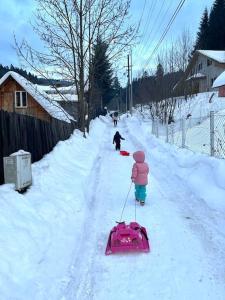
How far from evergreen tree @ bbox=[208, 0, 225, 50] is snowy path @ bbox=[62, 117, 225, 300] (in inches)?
2231

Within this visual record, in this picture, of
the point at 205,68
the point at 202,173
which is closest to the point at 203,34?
the point at 205,68

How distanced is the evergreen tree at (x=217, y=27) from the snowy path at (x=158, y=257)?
56672mm

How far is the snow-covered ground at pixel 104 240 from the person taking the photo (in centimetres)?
453

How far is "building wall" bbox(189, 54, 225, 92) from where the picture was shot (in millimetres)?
48250

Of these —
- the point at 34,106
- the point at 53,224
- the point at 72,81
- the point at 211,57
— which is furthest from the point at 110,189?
the point at 211,57

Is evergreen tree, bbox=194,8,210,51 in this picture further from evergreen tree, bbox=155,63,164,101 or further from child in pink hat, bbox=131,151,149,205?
child in pink hat, bbox=131,151,149,205

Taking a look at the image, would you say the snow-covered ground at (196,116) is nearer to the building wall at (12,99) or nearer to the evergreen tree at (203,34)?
the building wall at (12,99)

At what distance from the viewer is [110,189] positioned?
10.4m

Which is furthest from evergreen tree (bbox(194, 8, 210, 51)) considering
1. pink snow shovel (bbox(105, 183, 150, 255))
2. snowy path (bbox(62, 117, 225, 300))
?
pink snow shovel (bbox(105, 183, 150, 255))

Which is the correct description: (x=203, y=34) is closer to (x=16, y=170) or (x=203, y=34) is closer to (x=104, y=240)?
(x=16, y=170)

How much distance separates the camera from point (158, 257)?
5445mm

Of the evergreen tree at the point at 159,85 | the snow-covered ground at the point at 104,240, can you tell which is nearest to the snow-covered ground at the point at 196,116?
the evergreen tree at the point at 159,85

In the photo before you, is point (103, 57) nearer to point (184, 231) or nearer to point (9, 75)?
point (9, 75)

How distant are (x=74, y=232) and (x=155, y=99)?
26249 millimetres
